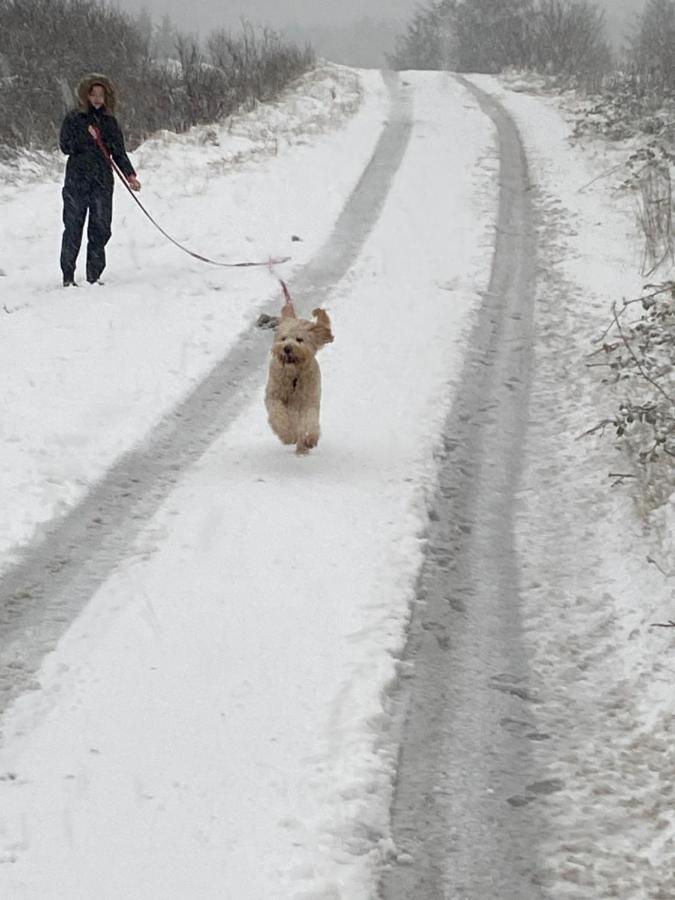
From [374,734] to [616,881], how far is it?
39.3 inches

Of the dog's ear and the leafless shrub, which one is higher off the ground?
the dog's ear

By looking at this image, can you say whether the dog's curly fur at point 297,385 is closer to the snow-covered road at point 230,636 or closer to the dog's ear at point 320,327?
the dog's ear at point 320,327

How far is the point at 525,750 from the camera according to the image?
391cm

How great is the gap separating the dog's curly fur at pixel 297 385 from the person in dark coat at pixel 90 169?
4.47 m

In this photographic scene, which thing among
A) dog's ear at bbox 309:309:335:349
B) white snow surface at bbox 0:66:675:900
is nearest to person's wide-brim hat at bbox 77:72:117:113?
white snow surface at bbox 0:66:675:900

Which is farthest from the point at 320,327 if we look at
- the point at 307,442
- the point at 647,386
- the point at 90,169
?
the point at 90,169

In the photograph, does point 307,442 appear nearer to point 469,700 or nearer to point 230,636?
point 230,636

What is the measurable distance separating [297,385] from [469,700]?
2.86m

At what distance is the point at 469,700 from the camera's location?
419 centimetres

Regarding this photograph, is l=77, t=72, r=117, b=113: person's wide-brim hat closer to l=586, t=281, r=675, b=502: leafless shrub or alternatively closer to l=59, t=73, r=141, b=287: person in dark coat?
l=59, t=73, r=141, b=287: person in dark coat

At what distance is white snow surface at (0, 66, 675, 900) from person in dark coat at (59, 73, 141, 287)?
440mm

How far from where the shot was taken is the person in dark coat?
10.3 metres

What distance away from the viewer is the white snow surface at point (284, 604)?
3375 mm

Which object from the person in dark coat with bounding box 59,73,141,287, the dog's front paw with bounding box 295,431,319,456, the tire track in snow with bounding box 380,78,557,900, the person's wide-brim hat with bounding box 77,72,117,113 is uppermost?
the person's wide-brim hat with bounding box 77,72,117,113
